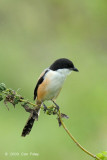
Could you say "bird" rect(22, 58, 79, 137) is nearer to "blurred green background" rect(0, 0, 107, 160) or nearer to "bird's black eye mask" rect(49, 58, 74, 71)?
"bird's black eye mask" rect(49, 58, 74, 71)

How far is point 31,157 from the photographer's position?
7984 millimetres

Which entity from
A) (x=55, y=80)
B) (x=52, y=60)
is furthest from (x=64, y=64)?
(x=52, y=60)

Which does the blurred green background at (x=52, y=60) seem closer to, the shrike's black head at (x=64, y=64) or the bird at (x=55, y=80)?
the bird at (x=55, y=80)

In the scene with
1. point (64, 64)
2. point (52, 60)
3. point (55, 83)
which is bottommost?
point (55, 83)

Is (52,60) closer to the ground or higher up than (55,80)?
higher up

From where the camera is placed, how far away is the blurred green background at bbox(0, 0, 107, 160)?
8719 mm

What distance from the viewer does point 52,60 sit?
1327 centimetres

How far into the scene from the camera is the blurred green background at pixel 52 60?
872cm

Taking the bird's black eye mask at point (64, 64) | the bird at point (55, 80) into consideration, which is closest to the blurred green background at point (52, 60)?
the bird at point (55, 80)

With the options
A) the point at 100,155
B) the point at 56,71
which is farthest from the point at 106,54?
the point at 100,155

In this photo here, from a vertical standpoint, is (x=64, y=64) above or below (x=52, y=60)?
below

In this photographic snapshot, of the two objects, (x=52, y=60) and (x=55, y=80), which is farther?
(x=52, y=60)

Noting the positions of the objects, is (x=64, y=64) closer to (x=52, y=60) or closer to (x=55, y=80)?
(x=55, y=80)

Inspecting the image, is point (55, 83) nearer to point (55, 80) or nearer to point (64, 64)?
point (55, 80)
